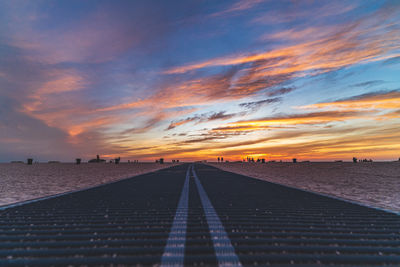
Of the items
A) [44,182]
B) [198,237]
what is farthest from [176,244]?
[44,182]

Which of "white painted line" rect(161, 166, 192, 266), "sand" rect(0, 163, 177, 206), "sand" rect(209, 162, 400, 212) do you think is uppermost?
"sand" rect(0, 163, 177, 206)

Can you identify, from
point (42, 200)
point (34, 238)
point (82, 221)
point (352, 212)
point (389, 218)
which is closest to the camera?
point (34, 238)

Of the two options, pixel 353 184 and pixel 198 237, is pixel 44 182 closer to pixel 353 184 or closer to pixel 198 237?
pixel 198 237

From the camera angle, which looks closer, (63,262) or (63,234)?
(63,262)

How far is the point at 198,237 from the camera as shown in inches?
190

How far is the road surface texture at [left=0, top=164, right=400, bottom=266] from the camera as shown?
145 inches

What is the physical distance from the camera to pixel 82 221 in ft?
20.2

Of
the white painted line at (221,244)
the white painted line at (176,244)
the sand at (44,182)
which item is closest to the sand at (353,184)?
the white painted line at (221,244)

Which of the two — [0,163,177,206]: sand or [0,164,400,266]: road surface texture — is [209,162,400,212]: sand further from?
[0,163,177,206]: sand

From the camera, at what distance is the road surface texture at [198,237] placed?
370cm

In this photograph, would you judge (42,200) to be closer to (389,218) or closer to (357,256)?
(357,256)

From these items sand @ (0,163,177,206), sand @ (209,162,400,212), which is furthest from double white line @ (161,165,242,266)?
sand @ (0,163,177,206)

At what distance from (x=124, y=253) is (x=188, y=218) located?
2748mm

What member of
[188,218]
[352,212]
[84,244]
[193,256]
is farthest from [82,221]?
[352,212]
